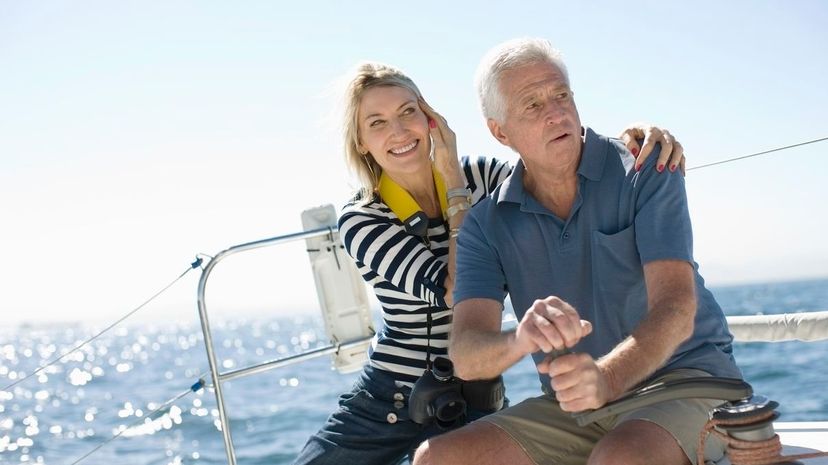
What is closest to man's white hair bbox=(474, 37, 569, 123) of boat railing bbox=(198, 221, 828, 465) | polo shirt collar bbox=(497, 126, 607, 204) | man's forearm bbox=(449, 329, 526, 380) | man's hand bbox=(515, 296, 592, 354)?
polo shirt collar bbox=(497, 126, 607, 204)

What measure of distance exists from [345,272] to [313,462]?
3.44 ft

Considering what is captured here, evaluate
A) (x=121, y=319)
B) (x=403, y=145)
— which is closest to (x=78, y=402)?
(x=121, y=319)

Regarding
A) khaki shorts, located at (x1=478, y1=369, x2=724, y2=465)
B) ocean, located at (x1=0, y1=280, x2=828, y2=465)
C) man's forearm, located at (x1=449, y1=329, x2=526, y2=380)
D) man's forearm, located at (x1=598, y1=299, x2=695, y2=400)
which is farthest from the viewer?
ocean, located at (x1=0, y1=280, x2=828, y2=465)

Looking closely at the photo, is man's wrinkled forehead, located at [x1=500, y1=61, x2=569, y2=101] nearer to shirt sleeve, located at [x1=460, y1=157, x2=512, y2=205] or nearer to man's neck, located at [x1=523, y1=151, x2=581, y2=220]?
man's neck, located at [x1=523, y1=151, x2=581, y2=220]

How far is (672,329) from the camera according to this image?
6.79 ft

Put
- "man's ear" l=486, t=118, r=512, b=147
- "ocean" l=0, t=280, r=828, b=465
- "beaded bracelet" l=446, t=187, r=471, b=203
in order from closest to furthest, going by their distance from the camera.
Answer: "man's ear" l=486, t=118, r=512, b=147 < "beaded bracelet" l=446, t=187, r=471, b=203 < "ocean" l=0, t=280, r=828, b=465

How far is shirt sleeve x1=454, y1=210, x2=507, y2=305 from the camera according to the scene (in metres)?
2.47

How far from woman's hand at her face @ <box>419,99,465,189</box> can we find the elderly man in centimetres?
32

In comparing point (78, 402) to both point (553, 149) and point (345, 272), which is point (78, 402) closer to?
point (345, 272)

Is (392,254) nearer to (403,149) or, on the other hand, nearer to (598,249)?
(403,149)

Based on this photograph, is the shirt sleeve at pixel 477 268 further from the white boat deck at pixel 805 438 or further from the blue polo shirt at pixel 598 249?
the white boat deck at pixel 805 438

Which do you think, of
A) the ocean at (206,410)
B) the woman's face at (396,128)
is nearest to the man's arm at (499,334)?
the woman's face at (396,128)

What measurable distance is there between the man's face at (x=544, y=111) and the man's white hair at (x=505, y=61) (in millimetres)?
17

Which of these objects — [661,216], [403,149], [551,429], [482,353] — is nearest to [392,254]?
[403,149]
